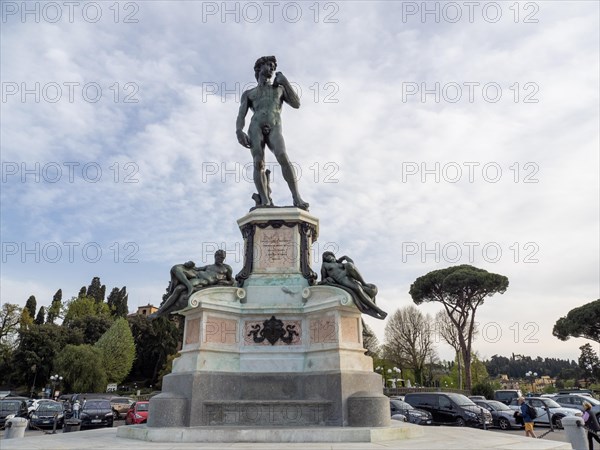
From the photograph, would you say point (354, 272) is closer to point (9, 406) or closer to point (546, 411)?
point (546, 411)

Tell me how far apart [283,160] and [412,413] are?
1383cm

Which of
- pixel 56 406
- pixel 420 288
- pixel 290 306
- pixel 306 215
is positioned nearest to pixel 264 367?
pixel 290 306

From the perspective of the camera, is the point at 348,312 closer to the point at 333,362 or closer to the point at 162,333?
the point at 333,362

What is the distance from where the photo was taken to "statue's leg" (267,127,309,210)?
35.1ft

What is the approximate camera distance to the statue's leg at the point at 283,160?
10.7 metres

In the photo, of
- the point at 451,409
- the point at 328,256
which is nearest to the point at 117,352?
the point at 451,409

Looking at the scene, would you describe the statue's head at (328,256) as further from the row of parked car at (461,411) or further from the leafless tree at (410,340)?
the leafless tree at (410,340)

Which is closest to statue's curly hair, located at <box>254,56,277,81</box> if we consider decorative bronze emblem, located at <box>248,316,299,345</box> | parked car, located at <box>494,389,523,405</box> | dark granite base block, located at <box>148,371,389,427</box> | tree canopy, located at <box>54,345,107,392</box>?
decorative bronze emblem, located at <box>248,316,299,345</box>

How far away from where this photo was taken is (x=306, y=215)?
10117 mm

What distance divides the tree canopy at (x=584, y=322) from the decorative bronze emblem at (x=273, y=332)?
4511 centimetres

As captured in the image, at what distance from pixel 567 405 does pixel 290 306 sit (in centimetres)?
2295

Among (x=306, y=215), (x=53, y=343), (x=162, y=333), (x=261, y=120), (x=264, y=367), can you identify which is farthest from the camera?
(x=162, y=333)

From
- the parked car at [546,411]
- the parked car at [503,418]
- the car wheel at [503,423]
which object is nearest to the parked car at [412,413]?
the parked car at [503,418]

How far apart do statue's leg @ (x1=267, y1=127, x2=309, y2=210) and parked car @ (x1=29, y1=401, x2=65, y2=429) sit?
20.5 meters
